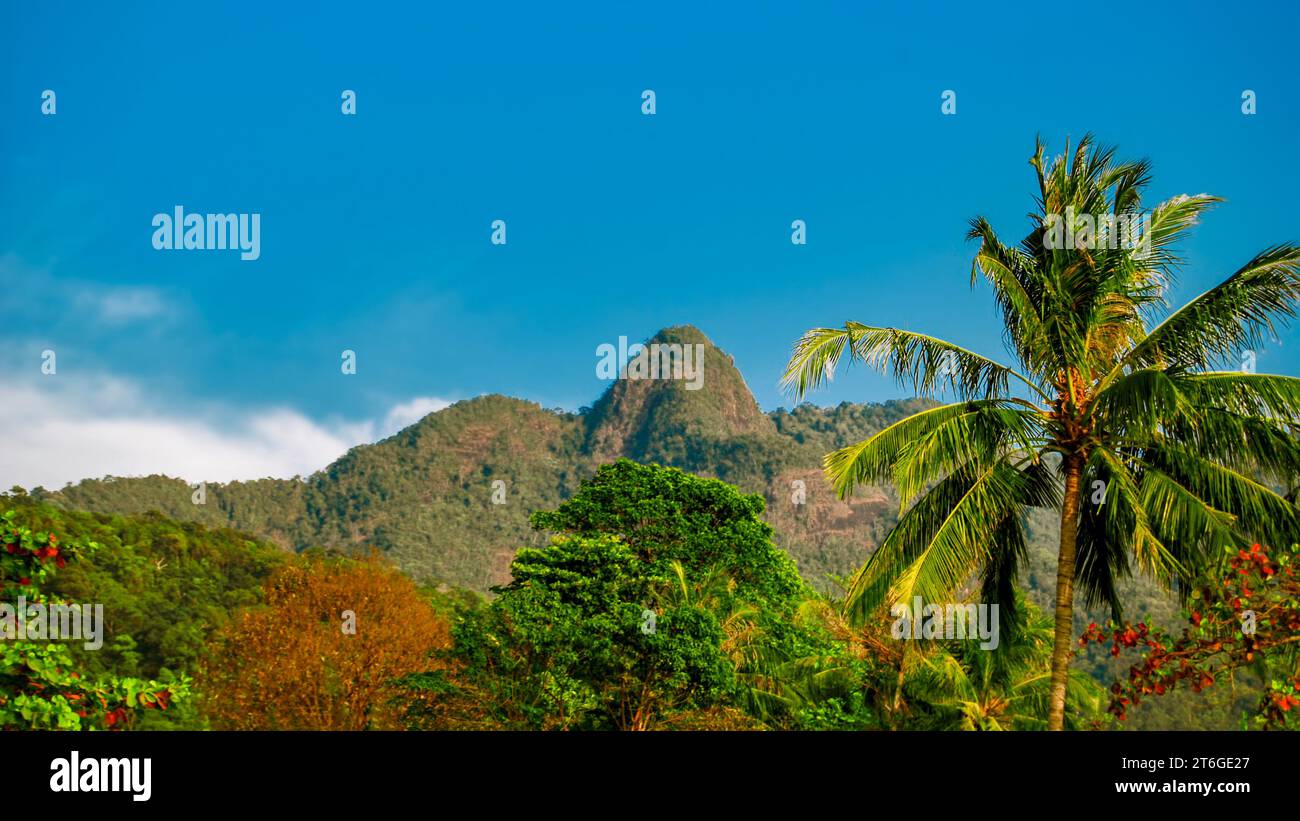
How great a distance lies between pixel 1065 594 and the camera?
9.27 meters

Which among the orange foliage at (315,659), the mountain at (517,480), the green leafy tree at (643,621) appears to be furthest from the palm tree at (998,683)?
the mountain at (517,480)

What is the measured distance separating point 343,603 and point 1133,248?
1945cm

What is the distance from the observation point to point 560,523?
69.1 ft

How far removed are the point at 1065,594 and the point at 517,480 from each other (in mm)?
118292

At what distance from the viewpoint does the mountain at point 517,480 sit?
4134 inches

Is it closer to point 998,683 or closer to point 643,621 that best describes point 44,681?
point 643,621

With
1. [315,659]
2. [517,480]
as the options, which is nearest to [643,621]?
[315,659]

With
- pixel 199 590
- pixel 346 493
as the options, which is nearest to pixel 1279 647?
pixel 199 590

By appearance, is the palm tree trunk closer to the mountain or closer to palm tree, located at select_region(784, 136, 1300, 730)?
palm tree, located at select_region(784, 136, 1300, 730)

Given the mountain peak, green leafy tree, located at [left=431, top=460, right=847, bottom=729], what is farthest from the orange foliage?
the mountain peak

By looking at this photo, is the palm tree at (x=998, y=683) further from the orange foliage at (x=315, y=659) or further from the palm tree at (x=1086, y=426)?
the orange foliage at (x=315, y=659)

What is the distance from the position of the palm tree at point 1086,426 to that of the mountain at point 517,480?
82.3 m
